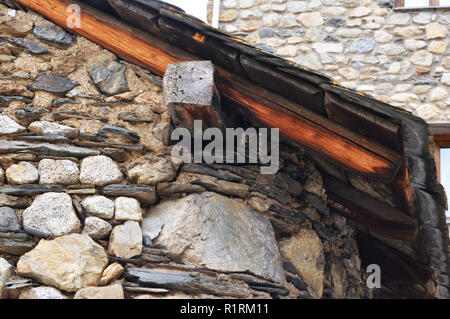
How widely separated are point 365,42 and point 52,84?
329 centimetres

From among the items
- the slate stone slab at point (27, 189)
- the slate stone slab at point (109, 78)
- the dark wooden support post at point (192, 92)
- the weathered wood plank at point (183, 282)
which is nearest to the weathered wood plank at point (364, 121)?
the dark wooden support post at point (192, 92)

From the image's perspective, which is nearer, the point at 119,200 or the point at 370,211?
the point at 119,200

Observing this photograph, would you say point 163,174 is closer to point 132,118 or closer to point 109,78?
point 132,118

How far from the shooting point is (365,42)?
17.0 feet

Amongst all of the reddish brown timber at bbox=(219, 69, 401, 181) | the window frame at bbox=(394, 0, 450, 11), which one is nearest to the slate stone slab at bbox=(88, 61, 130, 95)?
the reddish brown timber at bbox=(219, 69, 401, 181)

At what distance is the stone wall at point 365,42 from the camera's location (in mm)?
5012

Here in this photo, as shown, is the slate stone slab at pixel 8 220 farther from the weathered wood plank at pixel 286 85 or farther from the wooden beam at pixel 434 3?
the wooden beam at pixel 434 3

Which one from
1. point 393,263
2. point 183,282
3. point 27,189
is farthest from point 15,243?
point 393,263

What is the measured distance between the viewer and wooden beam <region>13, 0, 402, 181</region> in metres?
2.77

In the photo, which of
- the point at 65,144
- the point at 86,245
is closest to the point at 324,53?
the point at 65,144

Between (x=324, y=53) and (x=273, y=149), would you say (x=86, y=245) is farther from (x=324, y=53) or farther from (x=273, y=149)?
(x=324, y=53)

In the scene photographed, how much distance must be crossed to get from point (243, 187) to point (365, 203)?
3.02ft

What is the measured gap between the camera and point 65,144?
9.18 feet

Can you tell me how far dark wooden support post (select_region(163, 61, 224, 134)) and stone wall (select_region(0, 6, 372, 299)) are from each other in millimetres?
251
